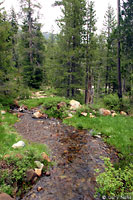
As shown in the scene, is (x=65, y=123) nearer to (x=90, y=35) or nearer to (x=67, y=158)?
(x=67, y=158)

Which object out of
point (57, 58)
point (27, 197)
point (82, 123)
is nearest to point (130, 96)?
point (82, 123)

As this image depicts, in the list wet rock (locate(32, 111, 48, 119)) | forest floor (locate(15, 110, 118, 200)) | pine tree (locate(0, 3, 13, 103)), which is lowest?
forest floor (locate(15, 110, 118, 200))

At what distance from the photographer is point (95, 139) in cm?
785

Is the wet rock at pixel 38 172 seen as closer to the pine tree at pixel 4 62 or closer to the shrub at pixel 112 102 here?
the pine tree at pixel 4 62

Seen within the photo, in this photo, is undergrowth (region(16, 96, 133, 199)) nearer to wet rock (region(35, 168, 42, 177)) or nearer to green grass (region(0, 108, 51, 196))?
wet rock (region(35, 168, 42, 177))

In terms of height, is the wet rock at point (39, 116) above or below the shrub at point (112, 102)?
below

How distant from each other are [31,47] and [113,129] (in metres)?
20.5

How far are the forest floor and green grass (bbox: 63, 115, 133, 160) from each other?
1.66 ft

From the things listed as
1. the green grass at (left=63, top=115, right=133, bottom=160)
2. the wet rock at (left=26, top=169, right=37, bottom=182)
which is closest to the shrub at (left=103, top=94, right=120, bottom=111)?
the green grass at (left=63, top=115, right=133, bottom=160)

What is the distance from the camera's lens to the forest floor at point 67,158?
4133 millimetres

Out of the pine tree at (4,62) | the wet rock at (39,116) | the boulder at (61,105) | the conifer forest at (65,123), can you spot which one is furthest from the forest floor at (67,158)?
the pine tree at (4,62)

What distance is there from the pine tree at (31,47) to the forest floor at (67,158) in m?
13.7

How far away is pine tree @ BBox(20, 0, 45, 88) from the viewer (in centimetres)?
2195

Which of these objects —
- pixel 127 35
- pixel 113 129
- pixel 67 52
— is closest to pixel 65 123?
pixel 113 129
